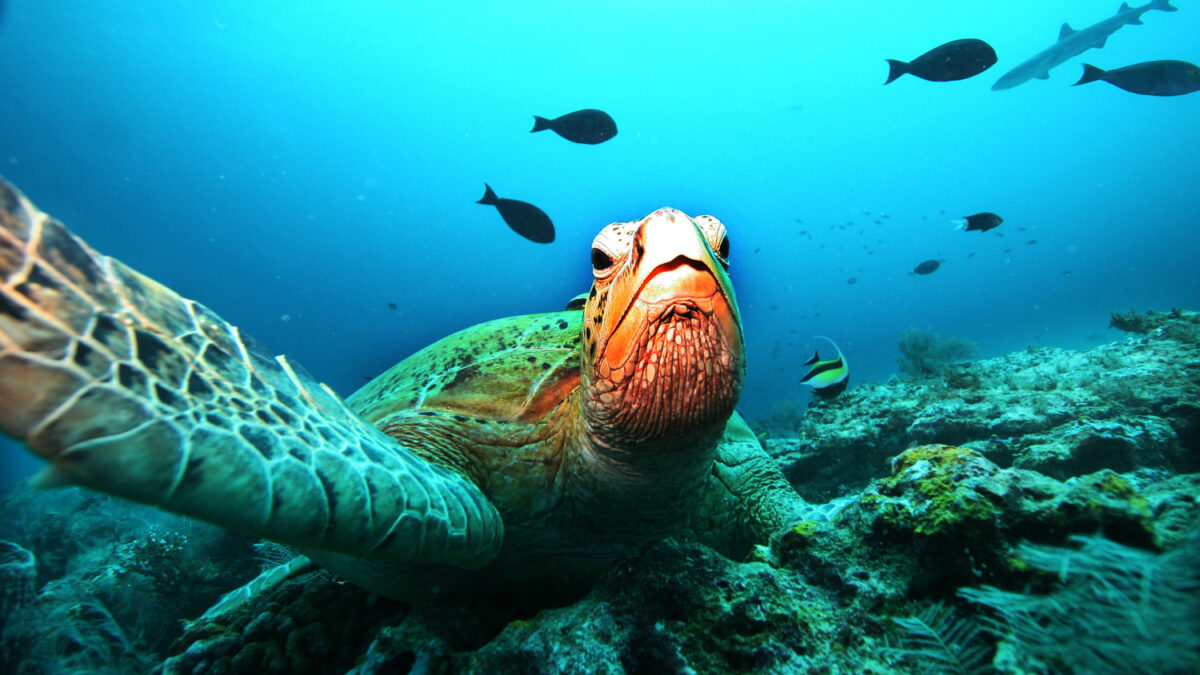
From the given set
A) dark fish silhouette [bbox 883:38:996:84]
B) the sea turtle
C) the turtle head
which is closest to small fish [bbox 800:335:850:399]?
the sea turtle

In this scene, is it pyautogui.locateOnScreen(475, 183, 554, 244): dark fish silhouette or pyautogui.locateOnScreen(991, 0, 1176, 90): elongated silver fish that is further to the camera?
pyautogui.locateOnScreen(991, 0, 1176, 90): elongated silver fish

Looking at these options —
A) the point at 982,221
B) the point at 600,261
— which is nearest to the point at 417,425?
the point at 600,261

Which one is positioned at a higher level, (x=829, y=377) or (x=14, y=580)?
(x=829, y=377)

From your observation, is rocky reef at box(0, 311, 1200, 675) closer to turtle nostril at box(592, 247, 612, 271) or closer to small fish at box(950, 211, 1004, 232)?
turtle nostril at box(592, 247, 612, 271)

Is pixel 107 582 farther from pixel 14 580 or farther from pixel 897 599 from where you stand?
pixel 897 599

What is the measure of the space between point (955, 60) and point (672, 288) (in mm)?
5432

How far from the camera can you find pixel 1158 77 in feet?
14.7

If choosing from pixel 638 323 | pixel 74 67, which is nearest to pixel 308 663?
pixel 638 323

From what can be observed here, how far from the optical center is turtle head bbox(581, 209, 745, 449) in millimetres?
1297

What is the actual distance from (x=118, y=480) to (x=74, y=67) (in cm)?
6749

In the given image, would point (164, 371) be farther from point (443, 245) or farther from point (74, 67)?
point (443, 245)

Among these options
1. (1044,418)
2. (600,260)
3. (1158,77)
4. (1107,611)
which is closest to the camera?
(1107,611)

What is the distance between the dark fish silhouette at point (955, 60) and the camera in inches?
178

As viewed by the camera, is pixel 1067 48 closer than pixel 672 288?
No
